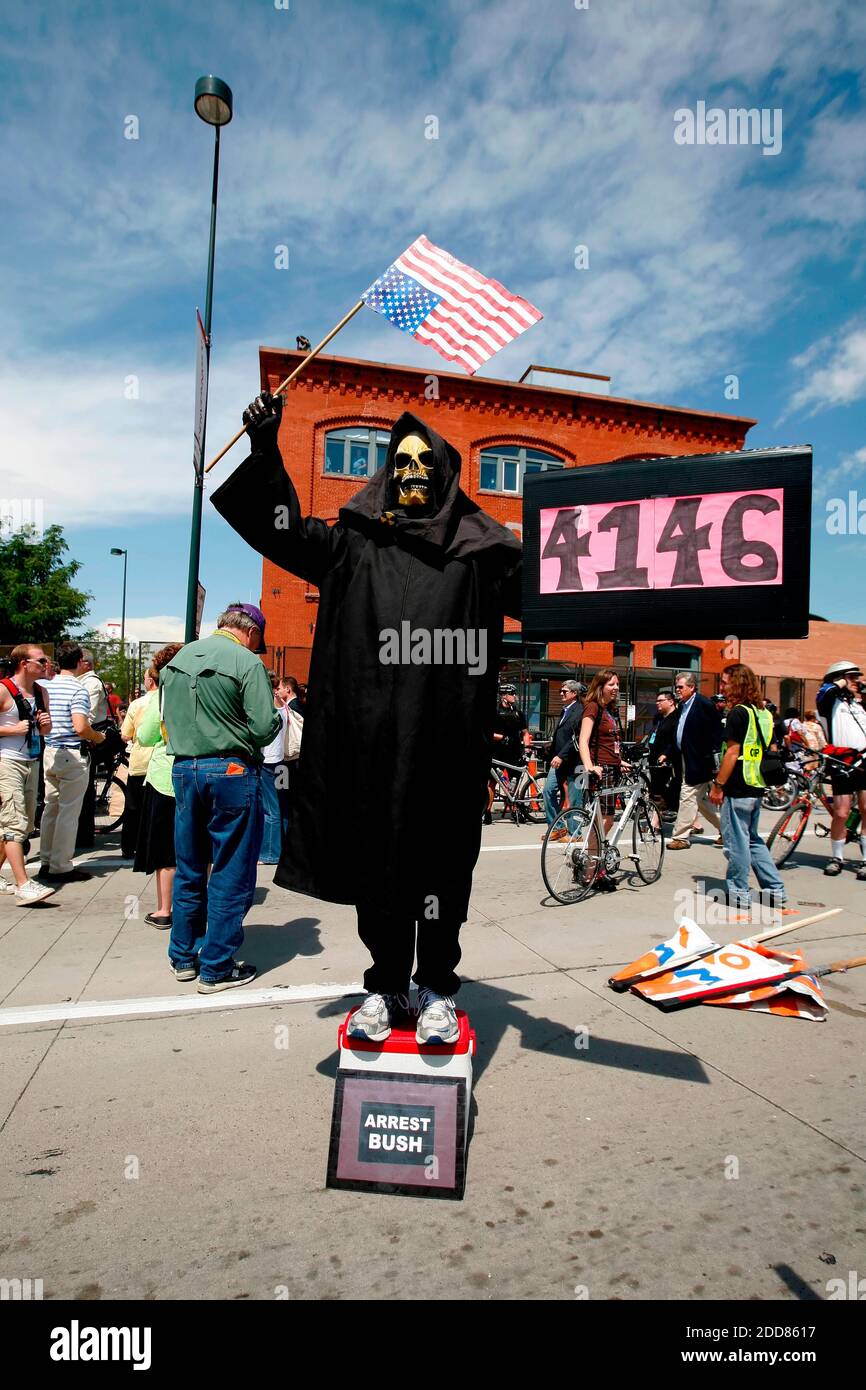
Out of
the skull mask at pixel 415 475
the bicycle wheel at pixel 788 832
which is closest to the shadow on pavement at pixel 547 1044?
the skull mask at pixel 415 475

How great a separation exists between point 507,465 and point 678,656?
8.39 meters

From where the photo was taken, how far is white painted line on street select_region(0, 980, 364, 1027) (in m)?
3.80

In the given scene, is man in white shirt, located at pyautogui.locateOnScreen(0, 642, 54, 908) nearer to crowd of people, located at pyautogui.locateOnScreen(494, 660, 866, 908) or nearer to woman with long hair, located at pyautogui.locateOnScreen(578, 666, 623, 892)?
crowd of people, located at pyautogui.locateOnScreen(494, 660, 866, 908)

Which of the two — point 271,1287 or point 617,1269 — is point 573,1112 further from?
point 271,1287

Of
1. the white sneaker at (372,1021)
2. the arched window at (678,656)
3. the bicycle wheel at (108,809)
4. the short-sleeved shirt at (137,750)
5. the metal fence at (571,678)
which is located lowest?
the bicycle wheel at (108,809)

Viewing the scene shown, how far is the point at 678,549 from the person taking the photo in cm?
631

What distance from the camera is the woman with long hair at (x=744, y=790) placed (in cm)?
575

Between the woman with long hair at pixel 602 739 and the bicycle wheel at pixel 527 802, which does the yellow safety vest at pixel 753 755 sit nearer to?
the woman with long hair at pixel 602 739

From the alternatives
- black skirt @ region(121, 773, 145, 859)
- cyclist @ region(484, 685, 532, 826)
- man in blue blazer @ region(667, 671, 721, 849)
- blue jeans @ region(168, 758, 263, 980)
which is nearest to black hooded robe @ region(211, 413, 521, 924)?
blue jeans @ region(168, 758, 263, 980)

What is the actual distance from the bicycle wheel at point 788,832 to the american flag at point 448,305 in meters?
5.48

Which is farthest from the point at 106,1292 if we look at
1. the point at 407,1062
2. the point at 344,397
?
the point at 344,397

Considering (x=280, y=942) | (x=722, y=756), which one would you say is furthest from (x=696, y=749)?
(x=280, y=942)

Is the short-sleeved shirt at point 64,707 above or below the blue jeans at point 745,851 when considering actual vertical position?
above

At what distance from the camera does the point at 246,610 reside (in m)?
4.66
